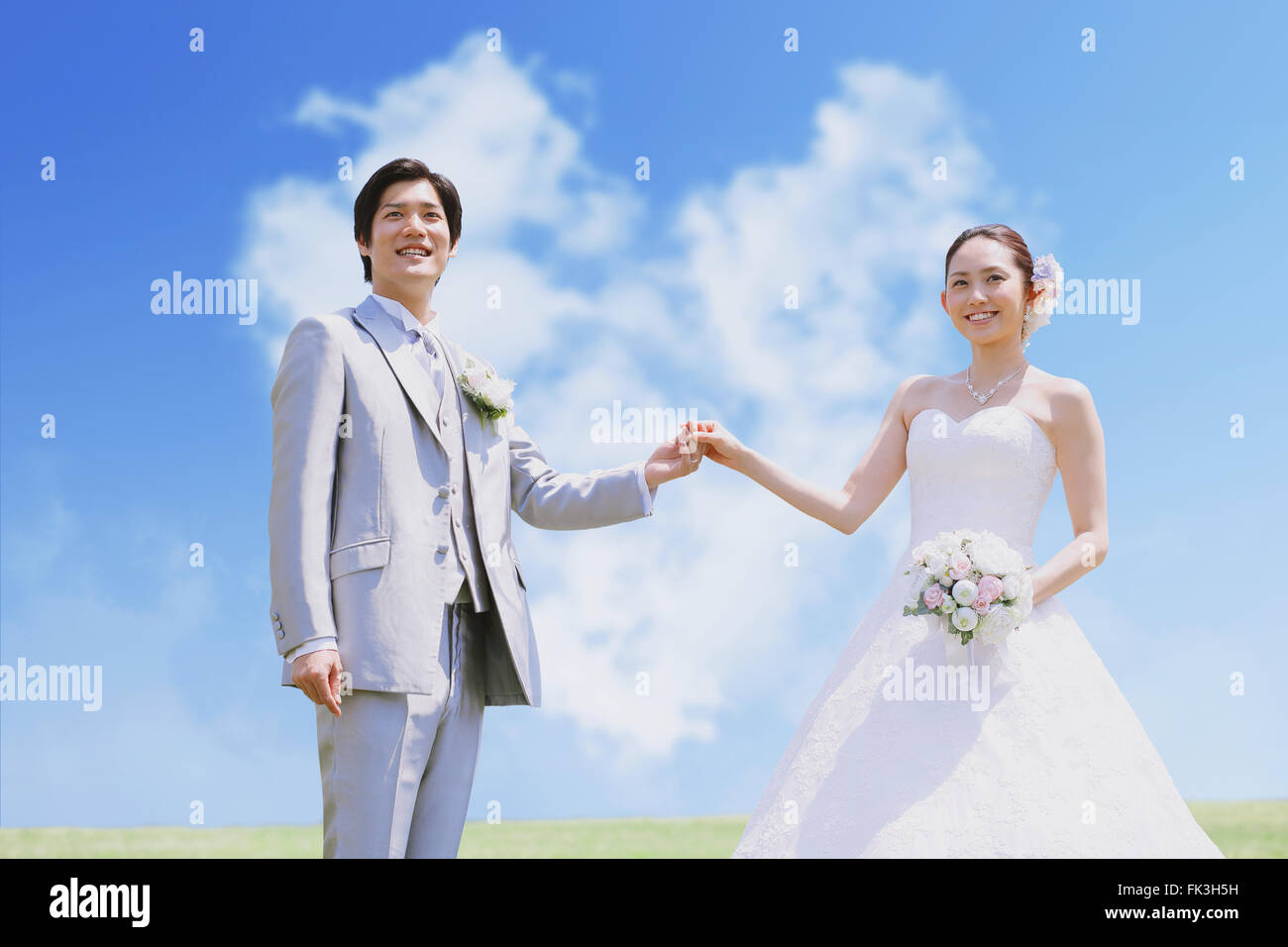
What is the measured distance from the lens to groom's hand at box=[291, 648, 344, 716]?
361cm

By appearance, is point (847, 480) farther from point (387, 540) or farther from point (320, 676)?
point (320, 676)

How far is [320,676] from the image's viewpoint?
3.61m

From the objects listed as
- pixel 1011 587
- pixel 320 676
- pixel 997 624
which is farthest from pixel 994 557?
pixel 320 676

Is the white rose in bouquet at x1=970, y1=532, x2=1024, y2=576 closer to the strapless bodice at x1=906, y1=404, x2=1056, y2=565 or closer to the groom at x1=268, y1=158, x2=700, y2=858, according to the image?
the strapless bodice at x1=906, y1=404, x2=1056, y2=565

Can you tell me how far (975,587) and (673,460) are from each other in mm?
1313

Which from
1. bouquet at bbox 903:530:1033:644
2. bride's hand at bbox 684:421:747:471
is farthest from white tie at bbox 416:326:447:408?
bouquet at bbox 903:530:1033:644

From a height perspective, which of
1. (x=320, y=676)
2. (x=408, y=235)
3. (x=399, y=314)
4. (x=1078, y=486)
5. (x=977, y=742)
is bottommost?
(x=977, y=742)

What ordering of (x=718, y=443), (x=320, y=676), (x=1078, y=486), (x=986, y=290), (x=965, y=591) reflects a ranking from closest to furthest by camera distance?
1. (x=320, y=676)
2. (x=965, y=591)
3. (x=1078, y=486)
4. (x=986, y=290)
5. (x=718, y=443)

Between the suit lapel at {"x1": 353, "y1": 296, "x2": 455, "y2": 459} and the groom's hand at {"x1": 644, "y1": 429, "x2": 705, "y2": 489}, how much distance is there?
0.96 metres

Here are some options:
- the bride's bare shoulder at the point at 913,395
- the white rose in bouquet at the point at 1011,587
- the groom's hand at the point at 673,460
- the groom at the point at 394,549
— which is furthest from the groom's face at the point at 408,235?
the white rose in bouquet at the point at 1011,587

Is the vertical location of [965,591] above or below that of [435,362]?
below

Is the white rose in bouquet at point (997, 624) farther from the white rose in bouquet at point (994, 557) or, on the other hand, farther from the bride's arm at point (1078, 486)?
the bride's arm at point (1078, 486)
